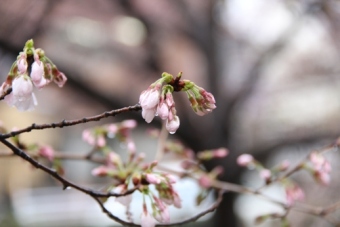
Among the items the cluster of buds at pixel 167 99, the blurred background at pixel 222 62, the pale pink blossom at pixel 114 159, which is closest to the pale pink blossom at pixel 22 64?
the cluster of buds at pixel 167 99

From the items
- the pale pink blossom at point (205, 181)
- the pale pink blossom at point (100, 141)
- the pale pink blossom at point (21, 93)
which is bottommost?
the pale pink blossom at point (205, 181)

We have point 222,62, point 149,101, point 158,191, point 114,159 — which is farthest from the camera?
point 222,62

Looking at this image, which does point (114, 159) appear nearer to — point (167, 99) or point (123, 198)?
point (123, 198)

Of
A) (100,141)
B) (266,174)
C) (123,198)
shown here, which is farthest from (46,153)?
(266,174)

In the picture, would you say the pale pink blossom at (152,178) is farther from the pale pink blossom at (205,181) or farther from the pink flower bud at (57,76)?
the pale pink blossom at (205,181)

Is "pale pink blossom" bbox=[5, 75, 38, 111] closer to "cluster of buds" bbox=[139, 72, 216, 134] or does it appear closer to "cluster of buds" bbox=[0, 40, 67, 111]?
"cluster of buds" bbox=[0, 40, 67, 111]

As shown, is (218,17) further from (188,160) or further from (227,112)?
(188,160)
